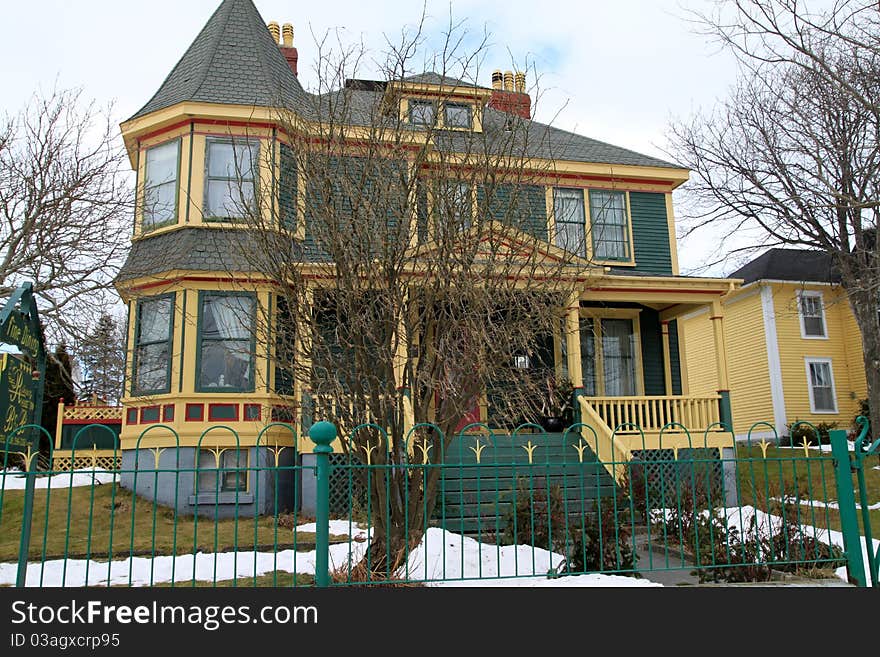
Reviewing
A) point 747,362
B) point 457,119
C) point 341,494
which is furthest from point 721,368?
point 747,362

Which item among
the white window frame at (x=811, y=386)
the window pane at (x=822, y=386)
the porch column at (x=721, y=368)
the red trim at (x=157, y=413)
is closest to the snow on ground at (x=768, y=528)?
the porch column at (x=721, y=368)

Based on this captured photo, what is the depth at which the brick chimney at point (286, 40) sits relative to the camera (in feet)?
58.3

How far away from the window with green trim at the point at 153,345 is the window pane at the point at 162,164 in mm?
2425

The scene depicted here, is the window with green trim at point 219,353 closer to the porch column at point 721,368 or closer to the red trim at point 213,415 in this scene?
the red trim at point 213,415

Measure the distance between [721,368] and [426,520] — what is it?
9.24m

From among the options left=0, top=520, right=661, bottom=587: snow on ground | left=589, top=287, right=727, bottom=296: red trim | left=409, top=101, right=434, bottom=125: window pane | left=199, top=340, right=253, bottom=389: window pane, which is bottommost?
left=0, top=520, right=661, bottom=587: snow on ground

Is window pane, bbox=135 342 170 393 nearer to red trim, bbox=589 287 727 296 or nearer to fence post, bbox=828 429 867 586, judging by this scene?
red trim, bbox=589 287 727 296

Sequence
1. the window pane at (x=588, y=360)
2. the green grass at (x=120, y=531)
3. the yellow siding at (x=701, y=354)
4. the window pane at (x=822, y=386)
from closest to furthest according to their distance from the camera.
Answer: the green grass at (x=120, y=531) → the window pane at (x=588, y=360) → the window pane at (x=822, y=386) → the yellow siding at (x=701, y=354)

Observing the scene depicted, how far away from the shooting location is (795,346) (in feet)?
74.2

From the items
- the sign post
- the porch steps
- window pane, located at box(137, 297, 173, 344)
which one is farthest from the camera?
window pane, located at box(137, 297, 173, 344)

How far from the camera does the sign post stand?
479 centimetres

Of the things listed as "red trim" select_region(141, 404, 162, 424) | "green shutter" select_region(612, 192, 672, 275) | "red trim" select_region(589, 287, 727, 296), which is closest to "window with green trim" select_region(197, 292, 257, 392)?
"red trim" select_region(141, 404, 162, 424)
